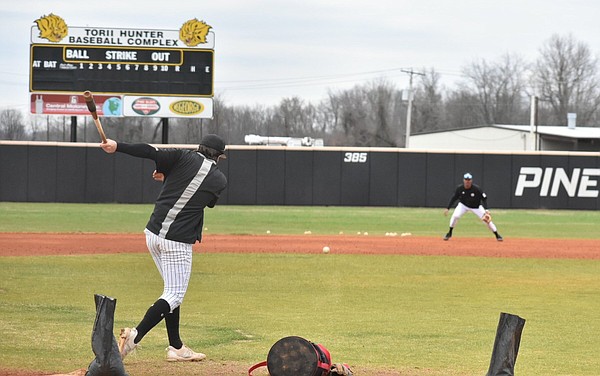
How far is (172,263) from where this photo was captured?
29.1 feet

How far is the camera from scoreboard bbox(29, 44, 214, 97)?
136 feet

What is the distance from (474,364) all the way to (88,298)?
6.64m

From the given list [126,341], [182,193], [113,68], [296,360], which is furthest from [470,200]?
[296,360]

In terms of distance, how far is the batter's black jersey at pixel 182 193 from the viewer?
8.85 metres

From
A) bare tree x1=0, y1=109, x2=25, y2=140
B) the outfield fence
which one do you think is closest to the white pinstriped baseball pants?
the outfield fence

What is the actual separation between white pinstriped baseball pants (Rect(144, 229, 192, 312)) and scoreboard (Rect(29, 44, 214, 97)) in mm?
32949

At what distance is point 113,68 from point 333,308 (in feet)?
97.5

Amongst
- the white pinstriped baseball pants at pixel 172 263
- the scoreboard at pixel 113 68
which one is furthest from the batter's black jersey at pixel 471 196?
the white pinstriped baseball pants at pixel 172 263

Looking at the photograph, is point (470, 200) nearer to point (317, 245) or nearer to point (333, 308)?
point (317, 245)

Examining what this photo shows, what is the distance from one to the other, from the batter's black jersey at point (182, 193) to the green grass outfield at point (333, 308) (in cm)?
121

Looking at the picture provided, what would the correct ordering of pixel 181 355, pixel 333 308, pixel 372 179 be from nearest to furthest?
1. pixel 181 355
2. pixel 333 308
3. pixel 372 179

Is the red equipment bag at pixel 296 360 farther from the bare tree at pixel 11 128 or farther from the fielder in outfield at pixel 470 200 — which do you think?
the bare tree at pixel 11 128

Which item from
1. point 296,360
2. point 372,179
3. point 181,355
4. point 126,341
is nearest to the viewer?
point 296,360

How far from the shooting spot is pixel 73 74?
41438mm
